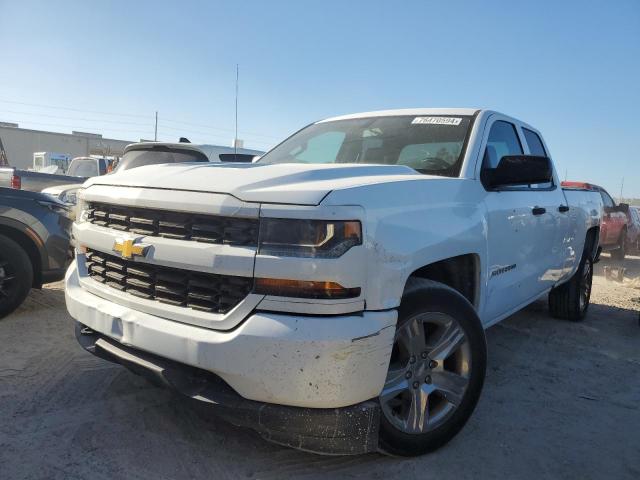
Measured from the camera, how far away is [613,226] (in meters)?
12.0

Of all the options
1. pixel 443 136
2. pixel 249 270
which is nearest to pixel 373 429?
pixel 249 270

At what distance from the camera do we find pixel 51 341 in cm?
408

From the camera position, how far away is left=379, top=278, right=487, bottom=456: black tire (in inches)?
92.5

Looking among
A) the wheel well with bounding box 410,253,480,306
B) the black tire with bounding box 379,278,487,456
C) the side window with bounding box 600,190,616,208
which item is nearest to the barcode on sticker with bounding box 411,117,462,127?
the wheel well with bounding box 410,253,480,306

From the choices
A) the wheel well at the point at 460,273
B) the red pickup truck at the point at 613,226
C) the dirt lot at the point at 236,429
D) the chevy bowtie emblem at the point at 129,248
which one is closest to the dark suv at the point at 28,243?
the dirt lot at the point at 236,429

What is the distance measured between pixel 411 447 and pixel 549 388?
1.69m

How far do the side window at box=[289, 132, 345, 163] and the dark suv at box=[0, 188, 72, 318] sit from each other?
245 centimetres

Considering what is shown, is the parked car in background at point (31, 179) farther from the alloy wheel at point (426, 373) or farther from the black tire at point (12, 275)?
the alloy wheel at point (426, 373)

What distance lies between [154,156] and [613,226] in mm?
10699

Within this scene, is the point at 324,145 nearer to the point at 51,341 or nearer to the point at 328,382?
the point at 328,382

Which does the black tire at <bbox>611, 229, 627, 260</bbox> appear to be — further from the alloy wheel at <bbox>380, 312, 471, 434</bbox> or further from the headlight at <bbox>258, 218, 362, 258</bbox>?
the headlight at <bbox>258, 218, 362, 258</bbox>

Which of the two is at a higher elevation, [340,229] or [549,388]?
[340,229]

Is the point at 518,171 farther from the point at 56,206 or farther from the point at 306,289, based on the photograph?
the point at 56,206

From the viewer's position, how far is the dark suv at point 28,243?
4441 millimetres
